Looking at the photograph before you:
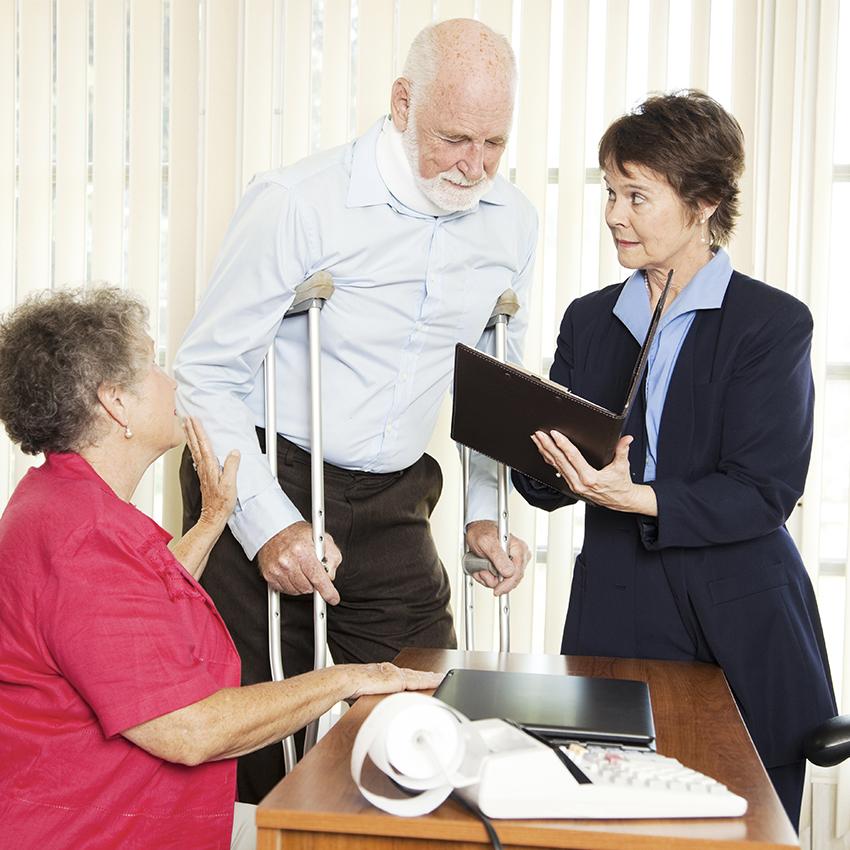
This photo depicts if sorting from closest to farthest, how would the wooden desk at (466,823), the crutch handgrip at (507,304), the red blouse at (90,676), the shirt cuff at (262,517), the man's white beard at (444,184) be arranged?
the wooden desk at (466,823)
the red blouse at (90,676)
the shirt cuff at (262,517)
the man's white beard at (444,184)
the crutch handgrip at (507,304)

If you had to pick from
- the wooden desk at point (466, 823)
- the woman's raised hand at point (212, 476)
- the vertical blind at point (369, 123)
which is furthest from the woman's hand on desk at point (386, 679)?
the vertical blind at point (369, 123)

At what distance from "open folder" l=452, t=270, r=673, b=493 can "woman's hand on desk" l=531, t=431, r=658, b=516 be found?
0.6 inches

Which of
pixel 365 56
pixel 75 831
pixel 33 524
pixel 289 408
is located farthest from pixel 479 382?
pixel 365 56

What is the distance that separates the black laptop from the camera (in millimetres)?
1216

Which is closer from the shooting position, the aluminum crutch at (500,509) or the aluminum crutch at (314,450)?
the aluminum crutch at (314,450)

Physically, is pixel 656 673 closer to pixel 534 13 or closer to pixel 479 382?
pixel 479 382

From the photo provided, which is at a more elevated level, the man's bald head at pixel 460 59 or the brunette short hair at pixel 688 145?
the man's bald head at pixel 460 59

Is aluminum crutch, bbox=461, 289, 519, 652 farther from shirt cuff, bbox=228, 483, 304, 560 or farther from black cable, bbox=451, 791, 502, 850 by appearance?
black cable, bbox=451, 791, 502, 850

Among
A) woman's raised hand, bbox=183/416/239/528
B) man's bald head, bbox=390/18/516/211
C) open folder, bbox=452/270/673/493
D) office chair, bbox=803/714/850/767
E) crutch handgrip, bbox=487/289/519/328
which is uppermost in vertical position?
man's bald head, bbox=390/18/516/211

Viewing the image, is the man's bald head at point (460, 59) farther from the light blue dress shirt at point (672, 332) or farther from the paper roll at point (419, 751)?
the paper roll at point (419, 751)

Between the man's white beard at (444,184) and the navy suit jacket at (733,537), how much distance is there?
0.52 m

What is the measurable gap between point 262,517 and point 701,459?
742 mm

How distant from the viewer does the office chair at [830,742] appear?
1523mm

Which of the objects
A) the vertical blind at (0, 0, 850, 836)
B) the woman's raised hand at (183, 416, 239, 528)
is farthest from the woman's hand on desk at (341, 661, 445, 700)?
the vertical blind at (0, 0, 850, 836)
